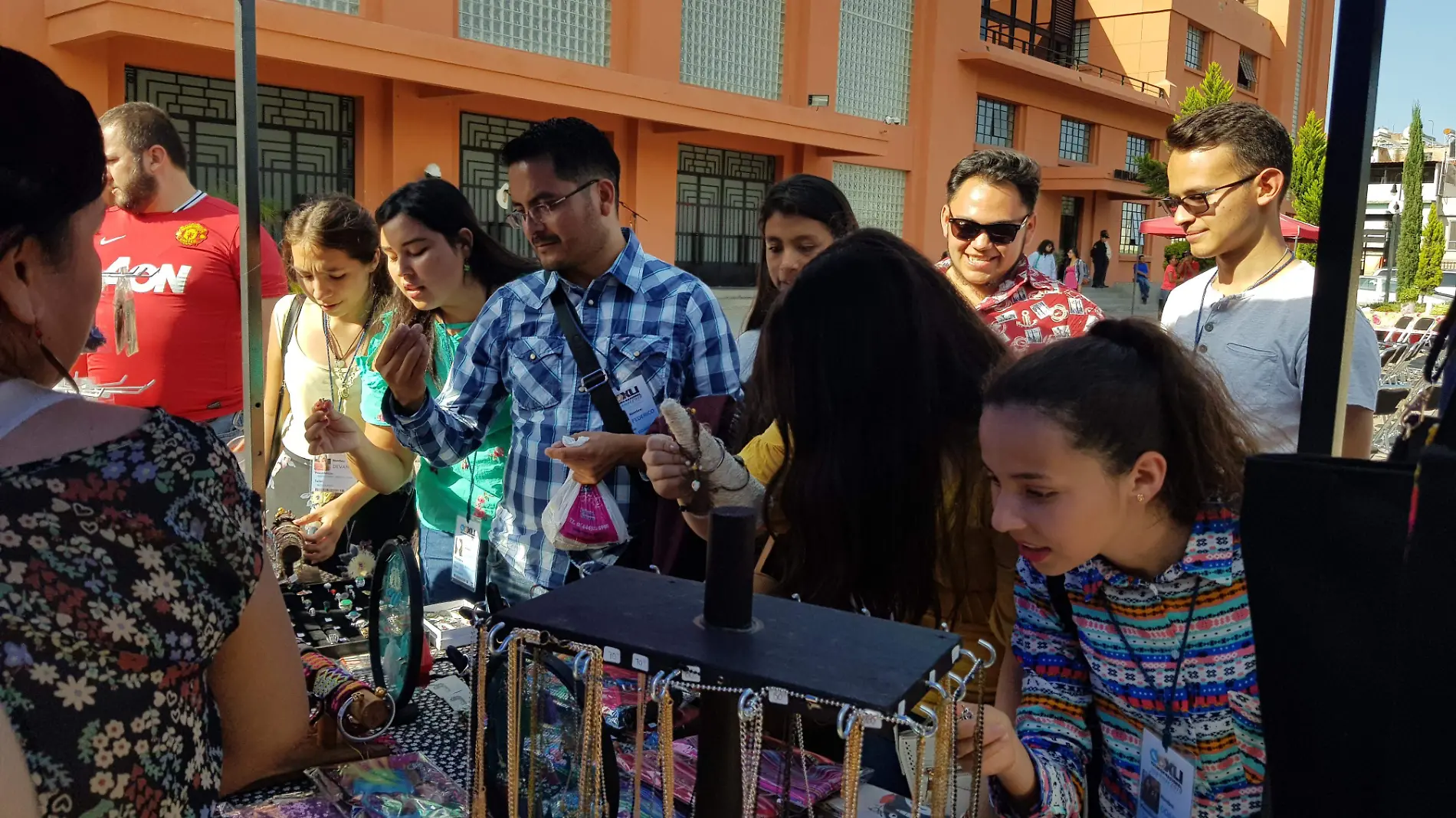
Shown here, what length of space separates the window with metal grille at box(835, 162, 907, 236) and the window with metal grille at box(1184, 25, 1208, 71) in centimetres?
1131

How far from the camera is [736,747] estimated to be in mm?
939

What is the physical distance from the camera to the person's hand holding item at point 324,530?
2.00 metres

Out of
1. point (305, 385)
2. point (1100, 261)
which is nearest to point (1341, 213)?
point (305, 385)

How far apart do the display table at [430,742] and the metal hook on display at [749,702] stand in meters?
0.64

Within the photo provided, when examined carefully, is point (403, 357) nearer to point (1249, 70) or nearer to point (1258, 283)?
point (1258, 283)

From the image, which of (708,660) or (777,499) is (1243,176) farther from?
(708,660)

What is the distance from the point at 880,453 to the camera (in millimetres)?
1427

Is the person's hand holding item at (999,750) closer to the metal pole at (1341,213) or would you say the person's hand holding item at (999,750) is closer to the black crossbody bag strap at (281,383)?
the metal pole at (1341,213)

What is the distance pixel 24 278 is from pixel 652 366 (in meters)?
1.40

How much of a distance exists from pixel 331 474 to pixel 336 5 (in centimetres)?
843

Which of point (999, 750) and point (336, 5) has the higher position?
point (336, 5)

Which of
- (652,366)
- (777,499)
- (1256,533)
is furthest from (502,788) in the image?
(652,366)

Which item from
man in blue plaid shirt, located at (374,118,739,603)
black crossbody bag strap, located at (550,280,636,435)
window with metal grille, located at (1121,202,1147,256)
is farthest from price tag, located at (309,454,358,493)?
window with metal grille, located at (1121,202,1147,256)

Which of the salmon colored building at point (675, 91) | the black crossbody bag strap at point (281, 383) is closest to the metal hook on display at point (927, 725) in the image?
the black crossbody bag strap at point (281, 383)
